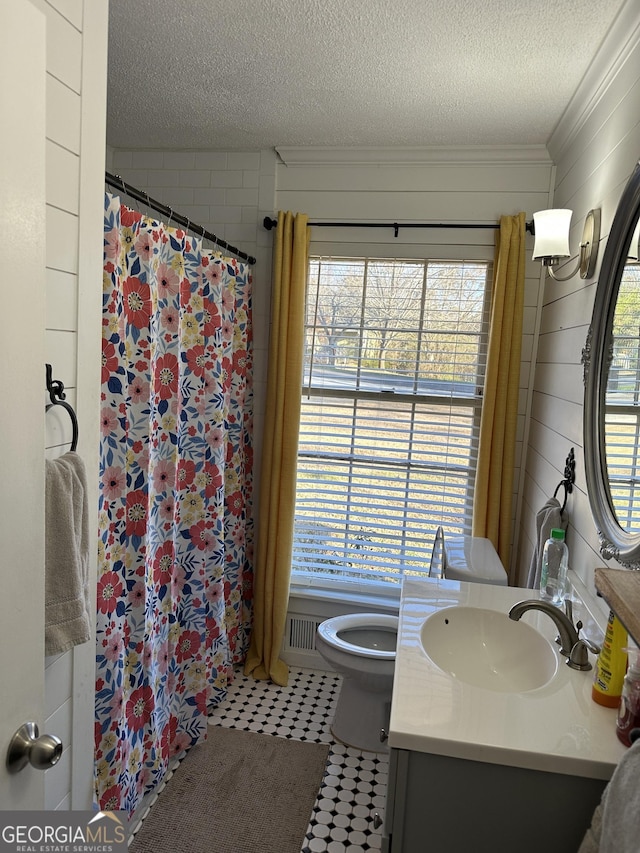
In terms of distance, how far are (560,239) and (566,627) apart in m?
1.25

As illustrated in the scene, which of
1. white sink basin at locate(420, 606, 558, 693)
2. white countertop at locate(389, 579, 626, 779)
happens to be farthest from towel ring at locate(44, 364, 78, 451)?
white sink basin at locate(420, 606, 558, 693)

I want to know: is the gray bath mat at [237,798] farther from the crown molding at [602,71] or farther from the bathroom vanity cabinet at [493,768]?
the crown molding at [602,71]

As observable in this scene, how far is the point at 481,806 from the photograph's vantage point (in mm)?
1186

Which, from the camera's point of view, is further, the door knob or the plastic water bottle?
the plastic water bottle

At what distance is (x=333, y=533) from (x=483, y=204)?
69.1 inches

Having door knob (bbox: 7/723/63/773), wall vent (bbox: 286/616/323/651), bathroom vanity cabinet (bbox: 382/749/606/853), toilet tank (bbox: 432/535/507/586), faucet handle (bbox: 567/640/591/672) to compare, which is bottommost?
wall vent (bbox: 286/616/323/651)

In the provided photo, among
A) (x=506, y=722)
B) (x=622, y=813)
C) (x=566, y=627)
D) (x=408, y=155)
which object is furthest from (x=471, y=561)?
(x=408, y=155)

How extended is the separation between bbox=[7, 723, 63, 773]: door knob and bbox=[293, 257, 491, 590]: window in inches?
88.4

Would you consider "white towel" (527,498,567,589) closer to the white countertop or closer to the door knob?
the white countertop

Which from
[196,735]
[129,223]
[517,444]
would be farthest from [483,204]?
[196,735]

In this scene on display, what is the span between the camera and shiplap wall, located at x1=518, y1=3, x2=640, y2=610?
1713 mm

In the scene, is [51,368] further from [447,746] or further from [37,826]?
[447,746]

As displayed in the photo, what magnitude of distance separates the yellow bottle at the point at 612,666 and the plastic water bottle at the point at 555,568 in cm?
53

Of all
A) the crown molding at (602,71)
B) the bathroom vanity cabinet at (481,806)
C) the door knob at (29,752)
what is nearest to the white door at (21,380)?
the door knob at (29,752)
